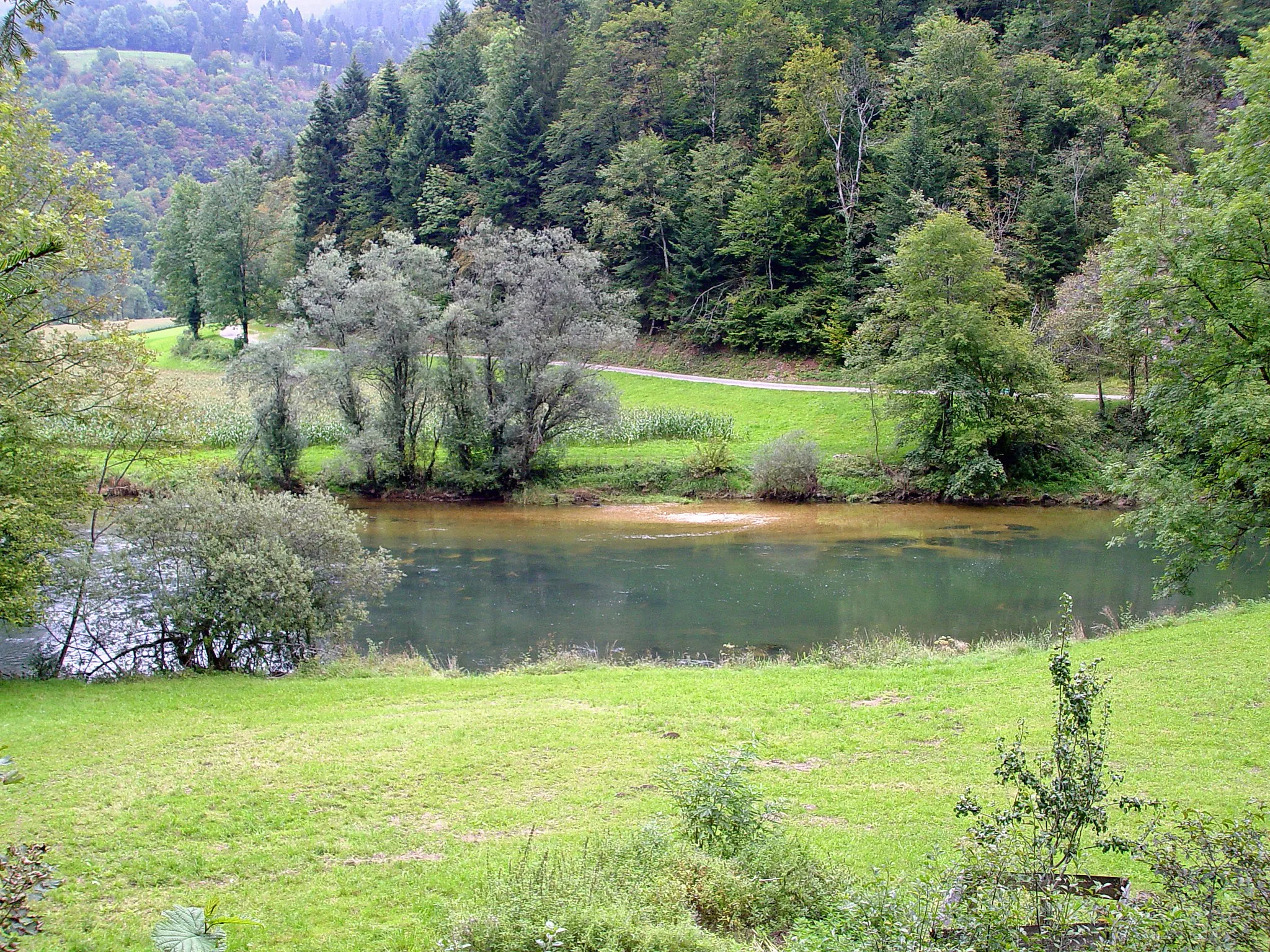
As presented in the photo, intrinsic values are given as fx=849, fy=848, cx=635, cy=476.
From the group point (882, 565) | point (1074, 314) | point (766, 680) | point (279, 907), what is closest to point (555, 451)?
point (882, 565)

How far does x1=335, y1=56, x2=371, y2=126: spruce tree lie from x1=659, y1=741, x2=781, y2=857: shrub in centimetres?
7808

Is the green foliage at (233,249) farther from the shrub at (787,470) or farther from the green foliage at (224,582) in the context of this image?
the green foliage at (224,582)

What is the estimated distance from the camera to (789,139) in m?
53.1

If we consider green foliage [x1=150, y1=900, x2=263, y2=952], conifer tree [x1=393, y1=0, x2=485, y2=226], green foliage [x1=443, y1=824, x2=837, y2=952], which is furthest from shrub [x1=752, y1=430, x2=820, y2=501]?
conifer tree [x1=393, y1=0, x2=485, y2=226]

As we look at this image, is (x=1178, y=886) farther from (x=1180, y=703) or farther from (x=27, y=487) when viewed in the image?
(x=27, y=487)

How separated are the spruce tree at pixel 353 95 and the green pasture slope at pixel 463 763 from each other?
231ft

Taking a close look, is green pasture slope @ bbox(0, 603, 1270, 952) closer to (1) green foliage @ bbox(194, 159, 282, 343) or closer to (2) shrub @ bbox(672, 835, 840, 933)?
(2) shrub @ bbox(672, 835, 840, 933)

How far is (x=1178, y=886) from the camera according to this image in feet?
16.1

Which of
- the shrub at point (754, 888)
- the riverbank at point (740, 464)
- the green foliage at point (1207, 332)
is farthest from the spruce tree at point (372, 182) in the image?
the shrub at point (754, 888)

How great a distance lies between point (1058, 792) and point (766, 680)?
9937mm

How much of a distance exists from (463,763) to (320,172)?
236 feet

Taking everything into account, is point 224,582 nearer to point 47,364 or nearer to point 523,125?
point 47,364

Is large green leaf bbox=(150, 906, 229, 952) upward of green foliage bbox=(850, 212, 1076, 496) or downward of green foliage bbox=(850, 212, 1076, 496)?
downward

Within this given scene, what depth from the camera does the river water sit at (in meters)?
21.4
